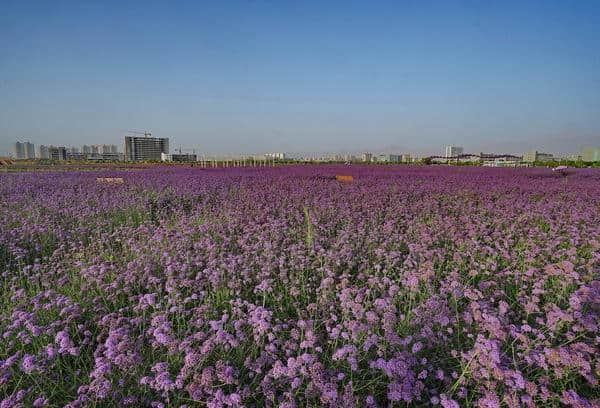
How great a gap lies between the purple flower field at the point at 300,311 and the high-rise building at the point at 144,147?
410 feet

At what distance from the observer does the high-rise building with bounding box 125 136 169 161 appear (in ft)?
389

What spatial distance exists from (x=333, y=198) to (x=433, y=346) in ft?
17.0

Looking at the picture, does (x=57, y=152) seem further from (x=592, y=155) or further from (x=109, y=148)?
(x=592, y=155)

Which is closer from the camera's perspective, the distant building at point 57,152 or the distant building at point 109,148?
the distant building at point 57,152

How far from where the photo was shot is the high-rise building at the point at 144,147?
389 feet

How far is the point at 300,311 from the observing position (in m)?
2.48

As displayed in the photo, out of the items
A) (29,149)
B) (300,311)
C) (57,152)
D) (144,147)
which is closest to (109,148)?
(29,149)

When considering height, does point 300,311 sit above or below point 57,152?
below

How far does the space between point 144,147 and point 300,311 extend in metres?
135

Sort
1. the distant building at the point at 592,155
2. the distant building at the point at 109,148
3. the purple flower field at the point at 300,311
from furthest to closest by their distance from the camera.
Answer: the distant building at the point at 109,148 < the distant building at the point at 592,155 < the purple flower field at the point at 300,311

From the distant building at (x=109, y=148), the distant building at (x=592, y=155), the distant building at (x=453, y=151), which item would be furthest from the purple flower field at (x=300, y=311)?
the distant building at (x=109, y=148)

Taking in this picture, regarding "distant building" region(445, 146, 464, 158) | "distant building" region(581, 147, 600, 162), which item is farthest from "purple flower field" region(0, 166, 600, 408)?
"distant building" region(445, 146, 464, 158)

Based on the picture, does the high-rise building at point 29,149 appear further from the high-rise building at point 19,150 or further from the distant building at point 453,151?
the distant building at point 453,151

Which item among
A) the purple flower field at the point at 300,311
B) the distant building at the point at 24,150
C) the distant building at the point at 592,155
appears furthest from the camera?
the distant building at the point at 24,150
